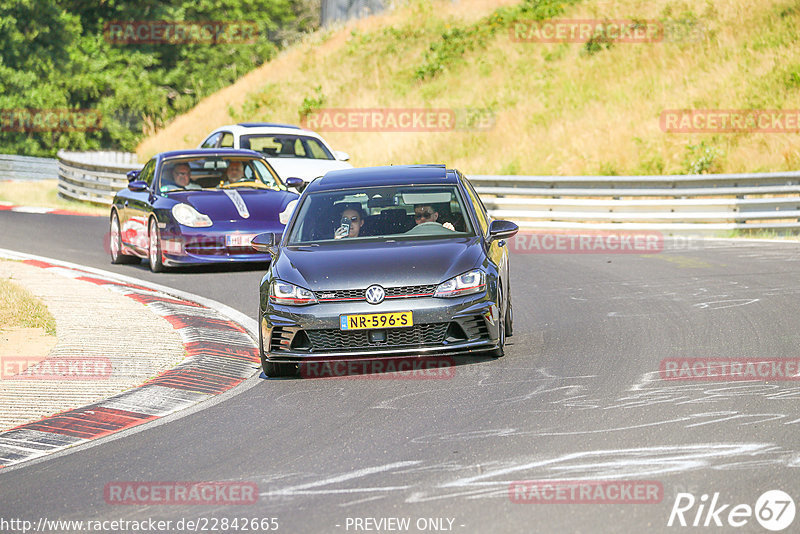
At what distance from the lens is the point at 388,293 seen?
892 cm

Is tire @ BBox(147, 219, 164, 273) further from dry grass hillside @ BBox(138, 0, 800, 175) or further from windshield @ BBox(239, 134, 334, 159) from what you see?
dry grass hillside @ BBox(138, 0, 800, 175)

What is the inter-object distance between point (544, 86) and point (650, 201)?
44.8 ft

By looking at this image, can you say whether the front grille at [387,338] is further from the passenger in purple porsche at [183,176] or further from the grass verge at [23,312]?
the passenger in purple porsche at [183,176]

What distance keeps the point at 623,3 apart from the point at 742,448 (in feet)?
108

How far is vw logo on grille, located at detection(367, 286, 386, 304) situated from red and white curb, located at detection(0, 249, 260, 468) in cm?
120

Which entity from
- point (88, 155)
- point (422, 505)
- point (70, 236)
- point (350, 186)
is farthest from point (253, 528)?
point (88, 155)

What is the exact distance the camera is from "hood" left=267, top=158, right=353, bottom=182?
66.5ft

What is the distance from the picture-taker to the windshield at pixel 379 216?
33.1 ft

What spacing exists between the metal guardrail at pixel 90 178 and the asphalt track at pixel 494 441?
55.8ft

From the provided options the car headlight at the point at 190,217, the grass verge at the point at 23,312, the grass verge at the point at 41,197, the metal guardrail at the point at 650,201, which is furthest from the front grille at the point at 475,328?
the grass verge at the point at 41,197

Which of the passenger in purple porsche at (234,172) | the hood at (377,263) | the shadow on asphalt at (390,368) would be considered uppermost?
the passenger in purple porsche at (234,172)

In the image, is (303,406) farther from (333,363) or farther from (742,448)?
(742,448)

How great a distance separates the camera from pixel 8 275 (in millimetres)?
14805

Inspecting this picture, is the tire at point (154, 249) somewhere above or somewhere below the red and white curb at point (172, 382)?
above
